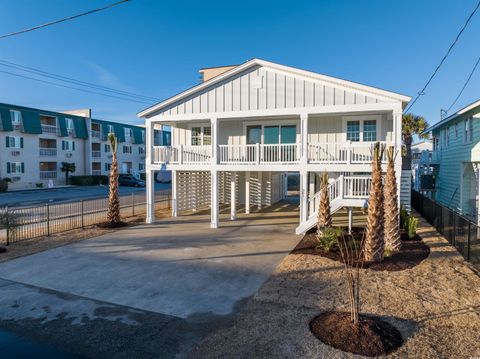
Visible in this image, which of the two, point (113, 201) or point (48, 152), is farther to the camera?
point (48, 152)

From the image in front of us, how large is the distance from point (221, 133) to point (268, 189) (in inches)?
199

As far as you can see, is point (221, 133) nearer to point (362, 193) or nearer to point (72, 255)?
point (362, 193)

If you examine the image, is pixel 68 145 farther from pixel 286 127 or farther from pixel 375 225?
pixel 375 225

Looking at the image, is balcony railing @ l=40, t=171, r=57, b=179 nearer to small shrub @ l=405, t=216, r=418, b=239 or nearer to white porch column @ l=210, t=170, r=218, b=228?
white porch column @ l=210, t=170, r=218, b=228

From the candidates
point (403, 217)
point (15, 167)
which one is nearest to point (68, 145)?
point (15, 167)

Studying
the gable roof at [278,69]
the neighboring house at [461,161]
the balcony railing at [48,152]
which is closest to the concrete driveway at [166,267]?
the gable roof at [278,69]

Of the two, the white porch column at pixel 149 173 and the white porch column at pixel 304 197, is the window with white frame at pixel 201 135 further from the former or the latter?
the white porch column at pixel 304 197

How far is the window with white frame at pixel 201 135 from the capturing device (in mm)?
17047

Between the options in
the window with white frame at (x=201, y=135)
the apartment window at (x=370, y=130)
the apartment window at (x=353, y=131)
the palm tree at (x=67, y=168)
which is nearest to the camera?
the apartment window at (x=370, y=130)

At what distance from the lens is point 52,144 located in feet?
124

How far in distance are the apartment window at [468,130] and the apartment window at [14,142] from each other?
3834 centimetres

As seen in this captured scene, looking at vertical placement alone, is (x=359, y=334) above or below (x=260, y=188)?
below

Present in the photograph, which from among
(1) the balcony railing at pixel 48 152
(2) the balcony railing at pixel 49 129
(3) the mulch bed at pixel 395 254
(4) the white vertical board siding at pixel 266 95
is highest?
(2) the balcony railing at pixel 49 129

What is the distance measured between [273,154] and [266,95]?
262 centimetres
